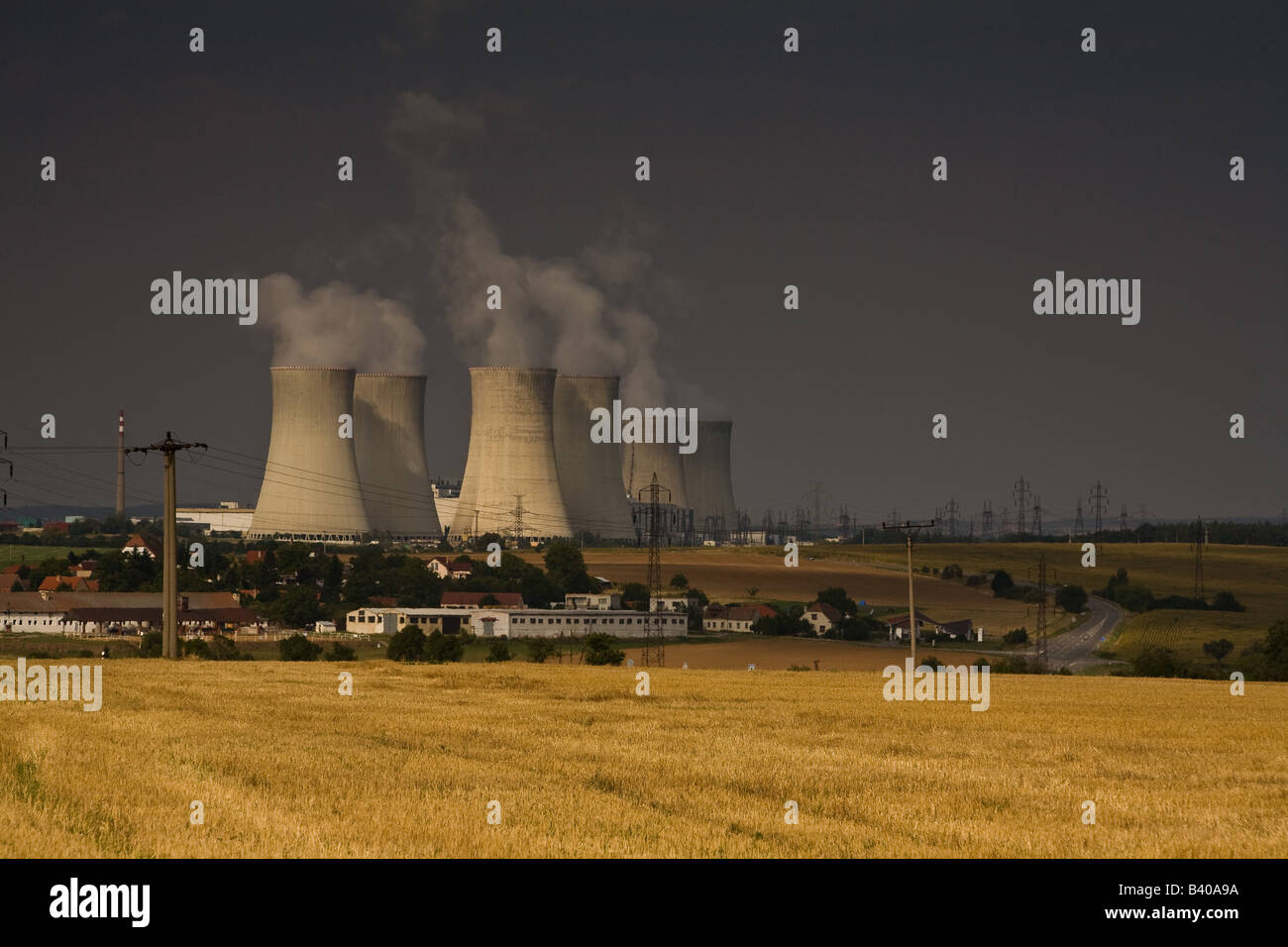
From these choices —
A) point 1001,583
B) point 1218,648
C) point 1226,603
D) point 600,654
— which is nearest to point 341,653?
point 600,654

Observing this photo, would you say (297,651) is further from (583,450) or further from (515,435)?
(583,450)

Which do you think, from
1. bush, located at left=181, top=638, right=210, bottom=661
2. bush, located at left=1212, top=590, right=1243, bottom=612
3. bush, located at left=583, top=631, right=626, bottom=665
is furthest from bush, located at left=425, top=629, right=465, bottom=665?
bush, located at left=1212, top=590, right=1243, bottom=612

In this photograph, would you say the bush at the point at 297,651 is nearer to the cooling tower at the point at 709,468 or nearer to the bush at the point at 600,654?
the bush at the point at 600,654

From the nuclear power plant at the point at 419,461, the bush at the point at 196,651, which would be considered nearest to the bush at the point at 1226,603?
the nuclear power plant at the point at 419,461

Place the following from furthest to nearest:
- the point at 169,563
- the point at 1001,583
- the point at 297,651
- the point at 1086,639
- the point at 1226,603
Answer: the point at 1001,583
the point at 1226,603
the point at 1086,639
the point at 297,651
the point at 169,563

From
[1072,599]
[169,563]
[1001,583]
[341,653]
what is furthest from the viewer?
[1001,583]
